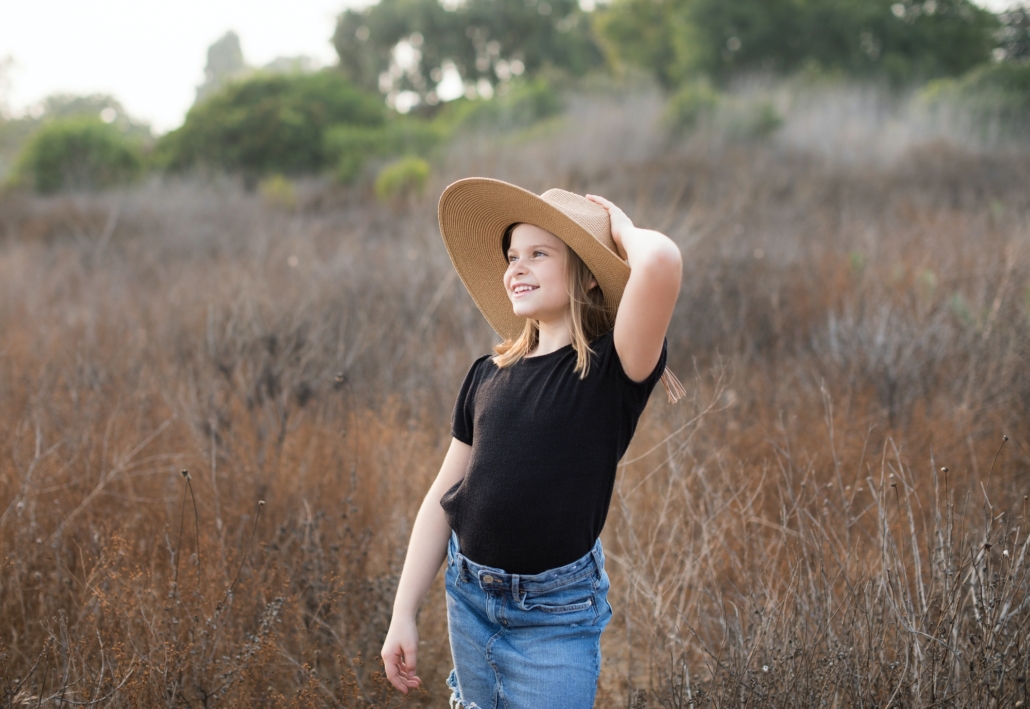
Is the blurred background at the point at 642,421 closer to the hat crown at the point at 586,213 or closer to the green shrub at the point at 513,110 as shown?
the green shrub at the point at 513,110

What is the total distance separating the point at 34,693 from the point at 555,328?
1821 mm

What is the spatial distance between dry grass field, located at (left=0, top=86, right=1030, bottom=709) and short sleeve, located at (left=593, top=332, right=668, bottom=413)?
678 millimetres

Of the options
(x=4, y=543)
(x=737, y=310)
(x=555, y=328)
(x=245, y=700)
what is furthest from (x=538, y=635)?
(x=737, y=310)

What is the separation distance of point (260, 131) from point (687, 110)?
8141 mm

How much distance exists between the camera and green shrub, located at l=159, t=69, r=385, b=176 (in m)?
14.1

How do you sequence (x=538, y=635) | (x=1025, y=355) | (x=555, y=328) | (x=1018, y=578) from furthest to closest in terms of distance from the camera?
1. (x=1025, y=355)
2. (x=1018, y=578)
3. (x=555, y=328)
4. (x=538, y=635)

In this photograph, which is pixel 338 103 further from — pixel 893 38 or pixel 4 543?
pixel 4 543

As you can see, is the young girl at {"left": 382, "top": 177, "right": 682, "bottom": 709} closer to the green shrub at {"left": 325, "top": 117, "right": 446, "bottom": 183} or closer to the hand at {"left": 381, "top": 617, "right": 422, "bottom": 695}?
the hand at {"left": 381, "top": 617, "right": 422, "bottom": 695}

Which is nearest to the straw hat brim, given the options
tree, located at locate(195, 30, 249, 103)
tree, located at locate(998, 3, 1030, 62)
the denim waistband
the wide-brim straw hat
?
the wide-brim straw hat

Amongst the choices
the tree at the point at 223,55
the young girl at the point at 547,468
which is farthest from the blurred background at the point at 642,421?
the tree at the point at 223,55

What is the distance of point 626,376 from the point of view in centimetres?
134

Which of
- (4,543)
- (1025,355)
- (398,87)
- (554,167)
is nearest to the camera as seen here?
(4,543)

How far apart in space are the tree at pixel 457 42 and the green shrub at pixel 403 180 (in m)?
13.9

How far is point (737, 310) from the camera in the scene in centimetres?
533
